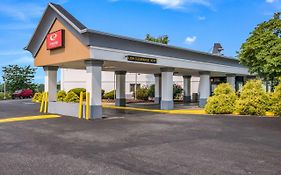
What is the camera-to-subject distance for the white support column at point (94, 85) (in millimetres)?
16812

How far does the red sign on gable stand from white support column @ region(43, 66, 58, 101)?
88.9 inches

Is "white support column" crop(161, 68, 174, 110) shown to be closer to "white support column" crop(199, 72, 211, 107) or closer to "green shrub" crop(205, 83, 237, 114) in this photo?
"green shrub" crop(205, 83, 237, 114)

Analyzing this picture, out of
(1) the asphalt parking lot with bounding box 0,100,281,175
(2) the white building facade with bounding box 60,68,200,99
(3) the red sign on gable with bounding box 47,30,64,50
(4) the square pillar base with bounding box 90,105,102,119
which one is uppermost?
(3) the red sign on gable with bounding box 47,30,64,50

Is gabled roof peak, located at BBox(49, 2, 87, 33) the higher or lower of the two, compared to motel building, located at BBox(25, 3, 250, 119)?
higher

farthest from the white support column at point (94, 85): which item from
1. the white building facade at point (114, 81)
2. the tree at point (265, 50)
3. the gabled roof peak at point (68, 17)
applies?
the white building facade at point (114, 81)

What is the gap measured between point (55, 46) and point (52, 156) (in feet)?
39.1

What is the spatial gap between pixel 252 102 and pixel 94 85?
Result: 10614 mm

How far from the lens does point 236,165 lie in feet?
23.0

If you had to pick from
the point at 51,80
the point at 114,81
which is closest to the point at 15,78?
the point at 114,81

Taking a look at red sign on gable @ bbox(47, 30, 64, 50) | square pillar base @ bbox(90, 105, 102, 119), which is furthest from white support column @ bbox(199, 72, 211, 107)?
red sign on gable @ bbox(47, 30, 64, 50)

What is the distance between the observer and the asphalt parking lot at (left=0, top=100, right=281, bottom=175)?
673 cm

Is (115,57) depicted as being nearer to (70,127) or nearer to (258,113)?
(70,127)

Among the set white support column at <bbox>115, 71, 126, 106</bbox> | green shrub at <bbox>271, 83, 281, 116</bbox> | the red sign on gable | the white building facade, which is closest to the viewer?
the red sign on gable

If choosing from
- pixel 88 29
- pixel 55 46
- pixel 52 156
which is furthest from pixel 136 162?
pixel 55 46
